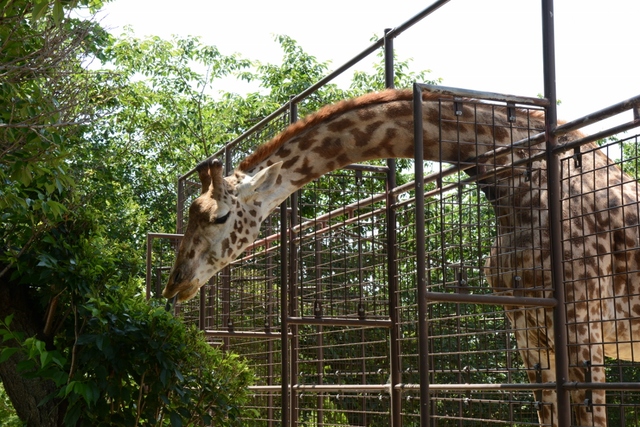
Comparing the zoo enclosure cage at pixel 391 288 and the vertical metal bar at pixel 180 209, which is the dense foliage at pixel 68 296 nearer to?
the zoo enclosure cage at pixel 391 288

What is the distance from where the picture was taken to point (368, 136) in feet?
17.8

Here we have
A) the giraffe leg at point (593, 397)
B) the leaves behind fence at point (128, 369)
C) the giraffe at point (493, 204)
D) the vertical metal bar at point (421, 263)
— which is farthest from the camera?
the leaves behind fence at point (128, 369)

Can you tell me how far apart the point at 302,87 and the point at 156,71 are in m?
3.67

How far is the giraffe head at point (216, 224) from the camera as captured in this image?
589 centimetres

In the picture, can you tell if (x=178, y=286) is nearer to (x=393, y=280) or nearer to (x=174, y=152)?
(x=393, y=280)

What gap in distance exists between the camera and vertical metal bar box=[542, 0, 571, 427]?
3.46 metres

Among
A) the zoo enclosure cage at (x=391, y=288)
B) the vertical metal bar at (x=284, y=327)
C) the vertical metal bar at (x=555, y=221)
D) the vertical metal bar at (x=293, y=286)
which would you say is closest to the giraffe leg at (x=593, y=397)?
the zoo enclosure cage at (x=391, y=288)

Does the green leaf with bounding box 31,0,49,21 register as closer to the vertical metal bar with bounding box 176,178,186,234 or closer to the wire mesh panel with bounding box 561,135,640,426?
the wire mesh panel with bounding box 561,135,640,426

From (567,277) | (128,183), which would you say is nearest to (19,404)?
(567,277)

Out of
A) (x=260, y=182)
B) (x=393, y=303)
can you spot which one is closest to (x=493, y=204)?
(x=393, y=303)

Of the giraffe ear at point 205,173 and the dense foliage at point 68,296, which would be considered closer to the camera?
the dense foliage at point 68,296

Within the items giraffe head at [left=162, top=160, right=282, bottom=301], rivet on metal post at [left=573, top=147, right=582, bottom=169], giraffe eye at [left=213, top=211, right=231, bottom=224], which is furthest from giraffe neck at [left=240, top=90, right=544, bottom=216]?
rivet on metal post at [left=573, top=147, right=582, bottom=169]

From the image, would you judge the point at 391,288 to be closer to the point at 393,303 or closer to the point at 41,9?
the point at 393,303

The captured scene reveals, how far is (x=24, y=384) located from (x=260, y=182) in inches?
81.2
